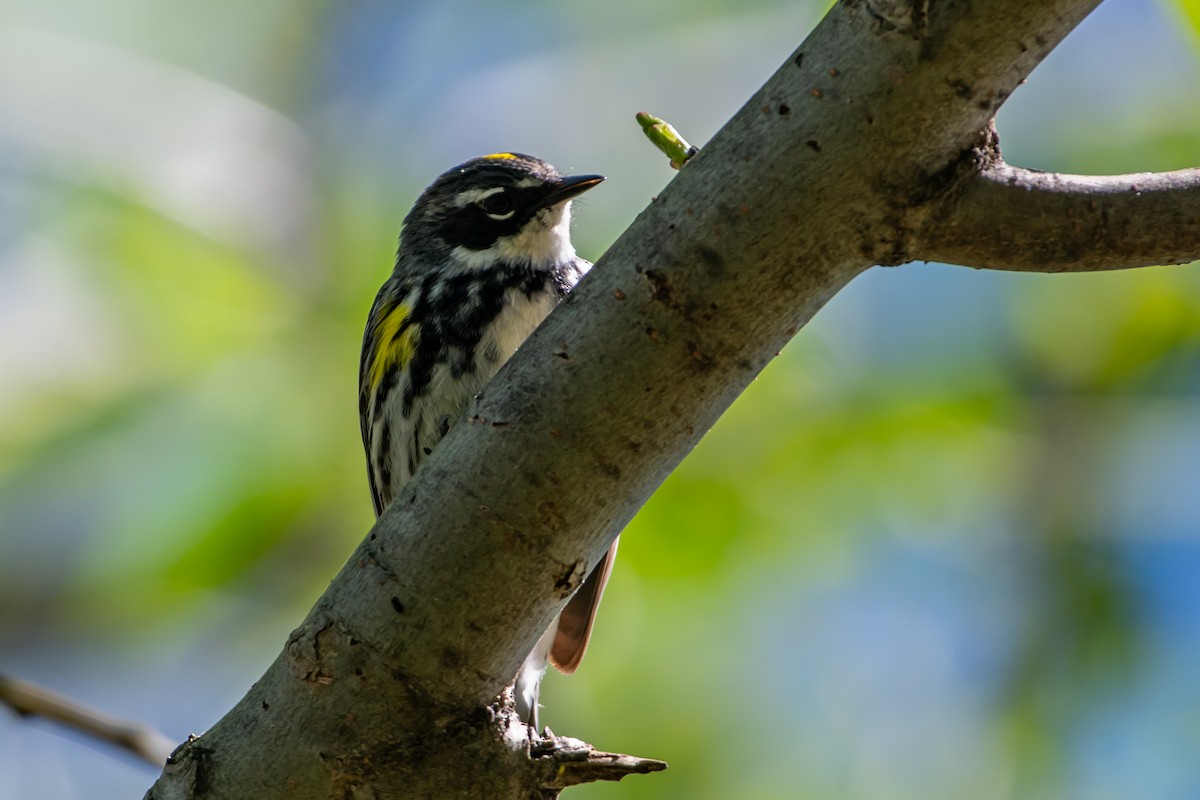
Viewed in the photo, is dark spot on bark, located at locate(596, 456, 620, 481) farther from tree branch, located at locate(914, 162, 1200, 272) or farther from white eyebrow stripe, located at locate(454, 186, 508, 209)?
white eyebrow stripe, located at locate(454, 186, 508, 209)

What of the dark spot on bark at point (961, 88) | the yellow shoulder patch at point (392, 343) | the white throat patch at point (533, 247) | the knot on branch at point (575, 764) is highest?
the white throat patch at point (533, 247)

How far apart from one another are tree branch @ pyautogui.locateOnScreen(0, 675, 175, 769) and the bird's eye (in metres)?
2.20

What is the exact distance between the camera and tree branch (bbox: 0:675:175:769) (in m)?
2.11

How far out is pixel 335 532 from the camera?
159 inches

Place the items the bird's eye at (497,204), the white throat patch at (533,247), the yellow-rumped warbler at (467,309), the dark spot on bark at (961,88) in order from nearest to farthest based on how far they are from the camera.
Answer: the dark spot on bark at (961,88) < the yellow-rumped warbler at (467,309) < the white throat patch at (533,247) < the bird's eye at (497,204)

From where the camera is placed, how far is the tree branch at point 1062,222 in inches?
64.1

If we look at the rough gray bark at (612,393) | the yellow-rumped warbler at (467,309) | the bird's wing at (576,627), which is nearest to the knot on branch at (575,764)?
the rough gray bark at (612,393)

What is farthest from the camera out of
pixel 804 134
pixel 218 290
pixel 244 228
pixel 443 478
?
pixel 244 228

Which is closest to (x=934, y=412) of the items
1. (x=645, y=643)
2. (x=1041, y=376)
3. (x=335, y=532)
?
(x=1041, y=376)

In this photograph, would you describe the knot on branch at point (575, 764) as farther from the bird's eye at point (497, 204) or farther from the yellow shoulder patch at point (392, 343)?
the bird's eye at point (497, 204)

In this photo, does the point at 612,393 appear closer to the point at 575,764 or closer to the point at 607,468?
the point at 607,468

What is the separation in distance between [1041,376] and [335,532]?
2469 millimetres

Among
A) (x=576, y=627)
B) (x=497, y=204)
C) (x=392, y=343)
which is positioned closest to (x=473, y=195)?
(x=497, y=204)

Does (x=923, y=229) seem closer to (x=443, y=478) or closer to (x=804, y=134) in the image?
(x=804, y=134)
